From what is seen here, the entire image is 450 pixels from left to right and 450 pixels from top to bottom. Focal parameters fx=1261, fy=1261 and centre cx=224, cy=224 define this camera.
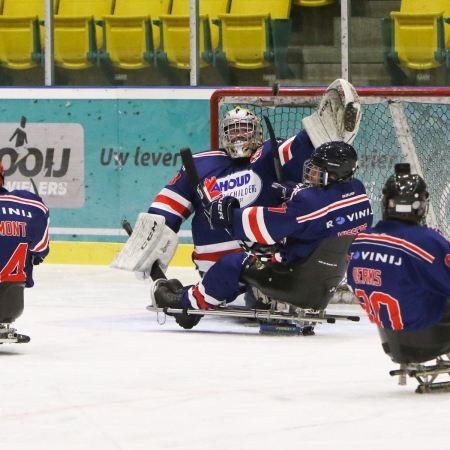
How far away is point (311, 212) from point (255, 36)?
3347mm

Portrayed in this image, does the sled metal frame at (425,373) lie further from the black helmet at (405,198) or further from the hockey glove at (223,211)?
the hockey glove at (223,211)

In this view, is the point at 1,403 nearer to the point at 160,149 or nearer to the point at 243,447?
the point at 243,447

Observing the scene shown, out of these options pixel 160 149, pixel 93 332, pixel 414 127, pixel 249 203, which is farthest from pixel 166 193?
pixel 160 149

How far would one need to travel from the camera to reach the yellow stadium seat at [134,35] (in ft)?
28.1

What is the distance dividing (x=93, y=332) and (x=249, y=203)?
0.95 m

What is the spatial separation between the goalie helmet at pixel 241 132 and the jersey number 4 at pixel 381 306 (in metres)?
1.92

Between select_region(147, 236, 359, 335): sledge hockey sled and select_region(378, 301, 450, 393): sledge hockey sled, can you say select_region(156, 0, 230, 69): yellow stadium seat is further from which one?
select_region(378, 301, 450, 393): sledge hockey sled

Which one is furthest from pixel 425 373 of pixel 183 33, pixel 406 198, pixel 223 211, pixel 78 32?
pixel 78 32

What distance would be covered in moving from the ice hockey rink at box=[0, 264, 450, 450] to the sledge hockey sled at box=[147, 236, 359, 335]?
0.09 meters

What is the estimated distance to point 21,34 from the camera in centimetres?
880

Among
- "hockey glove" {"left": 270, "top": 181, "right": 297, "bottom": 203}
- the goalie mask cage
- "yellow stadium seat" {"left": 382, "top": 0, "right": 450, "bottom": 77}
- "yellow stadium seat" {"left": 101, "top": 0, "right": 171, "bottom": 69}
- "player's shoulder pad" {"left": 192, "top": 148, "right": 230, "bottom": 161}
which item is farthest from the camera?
"yellow stadium seat" {"left": 101, "top": 0, "right": 171, "bottom": 69}

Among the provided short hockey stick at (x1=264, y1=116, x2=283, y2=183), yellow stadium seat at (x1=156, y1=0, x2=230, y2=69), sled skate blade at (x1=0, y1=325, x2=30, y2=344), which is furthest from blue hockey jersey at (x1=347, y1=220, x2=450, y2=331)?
yellow stadium seat at (x1=156, y1=0, x2=230, y2=69)

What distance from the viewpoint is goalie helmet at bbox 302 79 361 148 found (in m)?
5.93

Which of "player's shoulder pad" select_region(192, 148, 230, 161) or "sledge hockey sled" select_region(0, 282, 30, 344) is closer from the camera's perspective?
"sledge hockey sled" select_region(0, 282, 30, 344)
